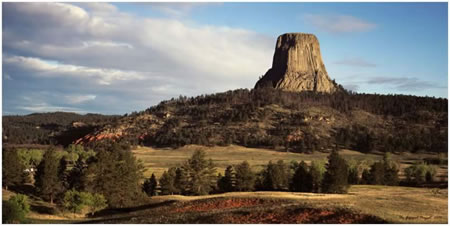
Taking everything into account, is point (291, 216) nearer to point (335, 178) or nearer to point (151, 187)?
point (335, 178)

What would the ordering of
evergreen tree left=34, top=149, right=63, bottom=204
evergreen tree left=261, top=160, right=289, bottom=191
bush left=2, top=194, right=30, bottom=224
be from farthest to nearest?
evergreen tree left=261, top=160, right=289, bottom=191, evergreen tree left=34, top=149, right=63, bottom=204, bush left=2, top=194, right=30, bottom=224

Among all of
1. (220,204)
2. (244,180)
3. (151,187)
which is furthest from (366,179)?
(220,204)

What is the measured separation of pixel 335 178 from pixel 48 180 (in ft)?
143

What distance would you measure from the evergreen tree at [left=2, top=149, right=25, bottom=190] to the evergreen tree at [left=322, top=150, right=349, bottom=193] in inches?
1908

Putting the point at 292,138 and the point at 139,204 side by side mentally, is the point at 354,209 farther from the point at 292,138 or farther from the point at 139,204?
the point at 292,138

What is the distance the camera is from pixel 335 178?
72.2 meters

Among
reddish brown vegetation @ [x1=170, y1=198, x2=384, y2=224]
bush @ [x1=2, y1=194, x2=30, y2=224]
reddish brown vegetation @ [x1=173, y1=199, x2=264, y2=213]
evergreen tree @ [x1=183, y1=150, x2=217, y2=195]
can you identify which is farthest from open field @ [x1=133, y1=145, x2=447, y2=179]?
reddish brown vegetation @ [x1=170, y1=198, x2=384, y2=224]

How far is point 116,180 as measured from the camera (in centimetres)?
6694

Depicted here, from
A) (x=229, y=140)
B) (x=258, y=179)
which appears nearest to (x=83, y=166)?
(x=258, y=179)

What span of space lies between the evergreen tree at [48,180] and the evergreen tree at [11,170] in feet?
12.1

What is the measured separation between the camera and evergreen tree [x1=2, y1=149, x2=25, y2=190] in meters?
71.9

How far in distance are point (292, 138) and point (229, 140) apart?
2708cm

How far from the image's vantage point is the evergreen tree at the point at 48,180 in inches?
2729

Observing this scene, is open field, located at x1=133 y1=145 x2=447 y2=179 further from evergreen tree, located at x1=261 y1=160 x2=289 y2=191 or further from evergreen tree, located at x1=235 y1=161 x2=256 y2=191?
evergreen tree, located at x1=235 y1=161 x2=256 y2=191
